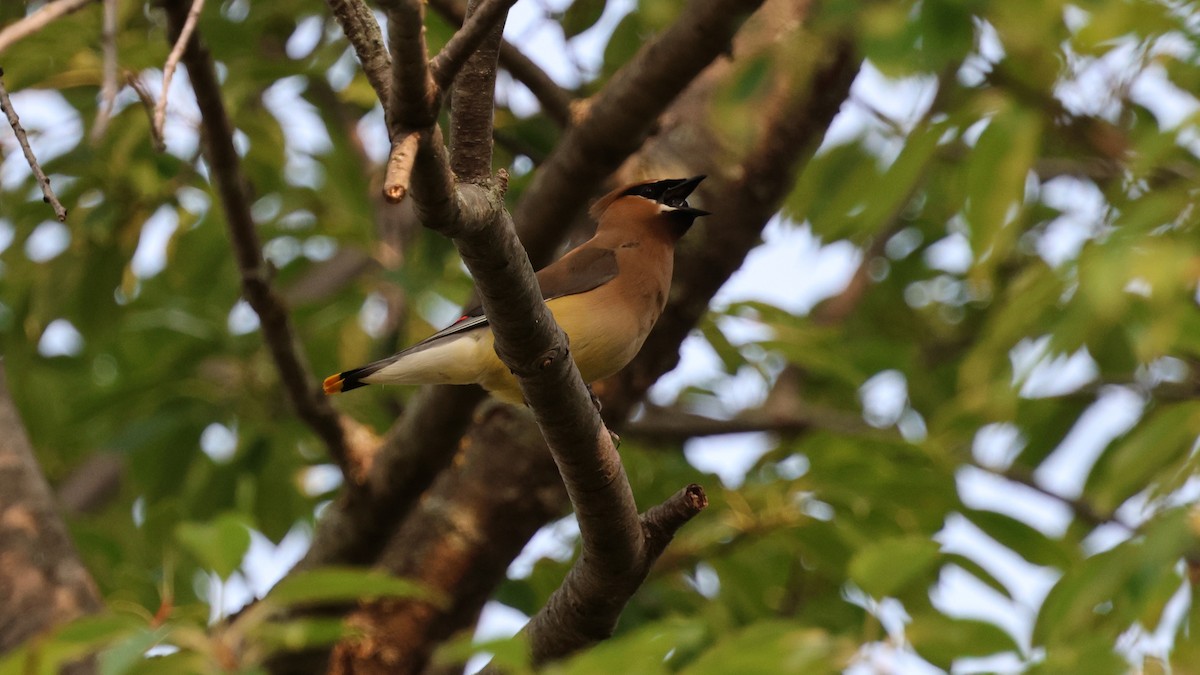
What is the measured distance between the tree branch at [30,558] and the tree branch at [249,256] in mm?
877

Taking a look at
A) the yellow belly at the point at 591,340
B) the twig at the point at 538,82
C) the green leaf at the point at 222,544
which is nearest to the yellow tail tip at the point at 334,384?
the yellow belly at the point at 591,340

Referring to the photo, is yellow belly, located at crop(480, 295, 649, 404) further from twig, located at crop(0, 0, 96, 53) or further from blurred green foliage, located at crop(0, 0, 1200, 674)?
twig, located at crop(0, 0, 96, 53)

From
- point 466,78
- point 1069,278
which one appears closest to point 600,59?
point 1069,278

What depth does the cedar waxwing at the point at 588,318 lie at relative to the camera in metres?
4.12

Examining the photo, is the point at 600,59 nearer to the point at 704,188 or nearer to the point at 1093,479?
the point at 704,188

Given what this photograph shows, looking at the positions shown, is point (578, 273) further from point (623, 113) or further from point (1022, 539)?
point (1022, 539)

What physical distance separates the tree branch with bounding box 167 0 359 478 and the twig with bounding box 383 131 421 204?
2.17 meters

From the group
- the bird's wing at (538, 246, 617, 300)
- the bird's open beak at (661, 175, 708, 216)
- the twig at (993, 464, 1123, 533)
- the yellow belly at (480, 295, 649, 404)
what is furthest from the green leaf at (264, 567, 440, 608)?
the twig at (993, 464, 1123, 533)

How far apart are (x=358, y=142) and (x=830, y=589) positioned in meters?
3.33

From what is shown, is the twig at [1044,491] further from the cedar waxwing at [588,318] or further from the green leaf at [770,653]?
the green leaf at [770,653]

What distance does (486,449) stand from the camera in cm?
488

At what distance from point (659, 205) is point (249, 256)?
1392mm

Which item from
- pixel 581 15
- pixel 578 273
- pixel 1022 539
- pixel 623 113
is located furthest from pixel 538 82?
pixel 1022 539

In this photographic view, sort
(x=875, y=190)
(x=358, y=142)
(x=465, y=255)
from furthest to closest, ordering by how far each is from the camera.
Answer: (x=358, y=142) → (x=875, y=190) → (x=465, y=255)
